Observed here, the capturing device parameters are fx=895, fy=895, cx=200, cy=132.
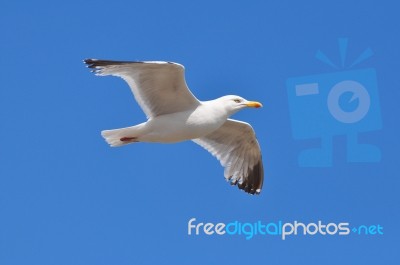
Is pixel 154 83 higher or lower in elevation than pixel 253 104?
higher

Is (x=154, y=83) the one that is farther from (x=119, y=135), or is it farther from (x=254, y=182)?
(x=254, y=182)

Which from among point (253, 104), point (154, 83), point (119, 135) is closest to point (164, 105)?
point (154, 83)

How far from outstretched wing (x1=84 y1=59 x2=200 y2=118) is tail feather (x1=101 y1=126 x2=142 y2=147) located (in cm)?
21

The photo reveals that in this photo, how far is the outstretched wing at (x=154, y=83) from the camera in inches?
215

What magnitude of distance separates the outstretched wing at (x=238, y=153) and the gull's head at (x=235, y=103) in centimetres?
45

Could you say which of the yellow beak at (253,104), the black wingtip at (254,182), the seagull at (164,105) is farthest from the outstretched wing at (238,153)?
the seagull at (164,105)

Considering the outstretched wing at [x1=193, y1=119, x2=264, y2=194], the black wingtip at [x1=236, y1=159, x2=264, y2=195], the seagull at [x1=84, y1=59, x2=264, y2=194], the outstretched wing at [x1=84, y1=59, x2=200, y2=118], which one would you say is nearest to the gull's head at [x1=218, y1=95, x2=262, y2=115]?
the seagull at [x1=84, y1=59, x2=264, y2=194]

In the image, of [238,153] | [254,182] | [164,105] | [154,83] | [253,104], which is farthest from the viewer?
[254,182]

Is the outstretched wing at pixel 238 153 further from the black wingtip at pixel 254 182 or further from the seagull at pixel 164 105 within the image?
the seagull at pixel 164 105

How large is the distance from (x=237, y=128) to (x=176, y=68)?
3.61 ft

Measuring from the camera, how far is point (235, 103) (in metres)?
5.90

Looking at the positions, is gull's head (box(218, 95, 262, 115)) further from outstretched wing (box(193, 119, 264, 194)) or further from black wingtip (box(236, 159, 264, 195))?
black wingtip (box(236, 159, 264, 195))

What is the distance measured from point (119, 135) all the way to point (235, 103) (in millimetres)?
797

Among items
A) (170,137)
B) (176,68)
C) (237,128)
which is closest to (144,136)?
(170,137)
